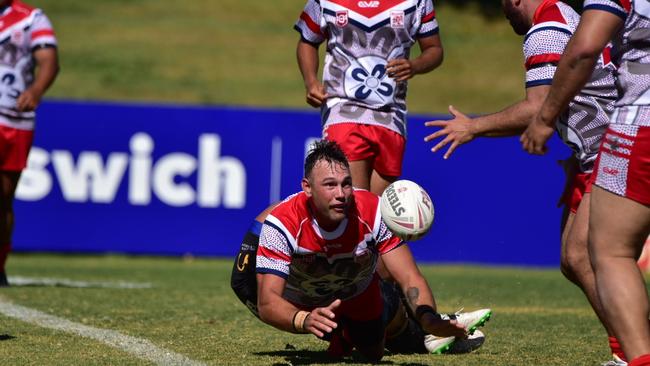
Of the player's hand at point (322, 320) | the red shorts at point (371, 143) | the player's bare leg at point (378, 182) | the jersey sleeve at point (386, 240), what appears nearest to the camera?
the player's hand at point (322, 320)

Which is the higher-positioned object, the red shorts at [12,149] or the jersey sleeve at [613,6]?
the jersey sleeve at [613,6]

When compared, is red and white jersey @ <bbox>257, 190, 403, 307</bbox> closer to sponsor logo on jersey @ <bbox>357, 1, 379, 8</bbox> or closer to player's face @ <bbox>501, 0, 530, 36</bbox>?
player's face @ <bbox>501, 0, 530, 36</bbox>

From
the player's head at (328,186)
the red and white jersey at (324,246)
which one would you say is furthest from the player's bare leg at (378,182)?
the player's head at (328,186)

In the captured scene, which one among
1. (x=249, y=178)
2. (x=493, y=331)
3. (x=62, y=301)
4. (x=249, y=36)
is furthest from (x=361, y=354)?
(x=249, y=36)

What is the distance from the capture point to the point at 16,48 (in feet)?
34.1

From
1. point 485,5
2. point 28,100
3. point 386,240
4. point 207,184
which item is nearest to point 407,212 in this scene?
point 386,240

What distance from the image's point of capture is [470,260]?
15.3m

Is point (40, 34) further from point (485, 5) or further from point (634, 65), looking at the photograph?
point (485, 5)

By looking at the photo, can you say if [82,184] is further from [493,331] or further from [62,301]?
[493,331]

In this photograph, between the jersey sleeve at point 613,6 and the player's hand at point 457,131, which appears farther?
the player's hand at point 457,131

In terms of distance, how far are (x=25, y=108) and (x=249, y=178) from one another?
5249mm

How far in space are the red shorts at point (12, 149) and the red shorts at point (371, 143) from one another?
12.2 ft

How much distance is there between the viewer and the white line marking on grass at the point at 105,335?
6168mm

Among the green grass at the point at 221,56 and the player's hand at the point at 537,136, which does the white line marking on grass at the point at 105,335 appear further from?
the green grass at the point at 221,56
